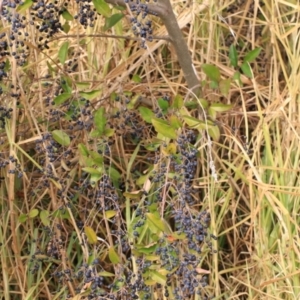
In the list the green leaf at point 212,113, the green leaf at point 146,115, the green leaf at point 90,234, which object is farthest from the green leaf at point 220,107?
the green leaf at point 90,234

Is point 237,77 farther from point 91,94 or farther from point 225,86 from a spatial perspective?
point 91,94

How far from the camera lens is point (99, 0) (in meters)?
1.33

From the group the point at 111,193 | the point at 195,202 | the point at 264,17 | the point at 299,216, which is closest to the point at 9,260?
the point at 111,193

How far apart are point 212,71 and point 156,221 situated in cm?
42

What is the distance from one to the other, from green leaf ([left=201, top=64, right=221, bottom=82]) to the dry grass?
74 millimetres

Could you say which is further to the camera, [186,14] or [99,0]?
[186,14]

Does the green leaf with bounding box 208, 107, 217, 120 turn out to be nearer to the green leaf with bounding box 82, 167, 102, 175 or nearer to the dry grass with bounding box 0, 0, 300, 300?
the dry grass with bounding box 0, 0, 300, 300

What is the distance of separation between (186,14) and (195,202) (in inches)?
19.7

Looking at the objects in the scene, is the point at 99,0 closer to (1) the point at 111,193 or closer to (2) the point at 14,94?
(2) the point at 14,94

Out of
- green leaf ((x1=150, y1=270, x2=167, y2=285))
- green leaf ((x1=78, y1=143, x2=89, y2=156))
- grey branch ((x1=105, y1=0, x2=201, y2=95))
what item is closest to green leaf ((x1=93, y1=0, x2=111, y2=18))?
grey branch ((x1=105, y1=0, x2=201, y2=95))

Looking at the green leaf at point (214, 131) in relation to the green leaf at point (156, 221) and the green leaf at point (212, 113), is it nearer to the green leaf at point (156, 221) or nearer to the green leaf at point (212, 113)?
the green leaf at point (212, 113)

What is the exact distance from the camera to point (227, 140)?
1601 millimetres

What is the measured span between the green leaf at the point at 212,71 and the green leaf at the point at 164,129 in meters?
0.23

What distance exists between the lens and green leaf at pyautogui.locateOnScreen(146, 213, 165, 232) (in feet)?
4.17
